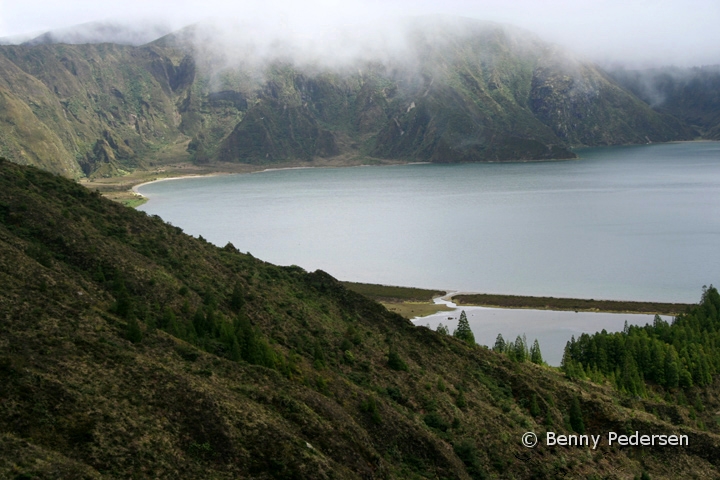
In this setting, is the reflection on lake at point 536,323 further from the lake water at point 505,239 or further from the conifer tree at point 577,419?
the conifer tree at point 577,419

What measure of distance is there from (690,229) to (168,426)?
128 metres

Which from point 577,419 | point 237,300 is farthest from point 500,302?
point 237,300

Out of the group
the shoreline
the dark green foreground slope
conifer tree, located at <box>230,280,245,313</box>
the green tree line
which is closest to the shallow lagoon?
the shoreline

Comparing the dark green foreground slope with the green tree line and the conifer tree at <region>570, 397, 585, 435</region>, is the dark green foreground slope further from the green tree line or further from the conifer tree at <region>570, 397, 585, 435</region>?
the green tree line

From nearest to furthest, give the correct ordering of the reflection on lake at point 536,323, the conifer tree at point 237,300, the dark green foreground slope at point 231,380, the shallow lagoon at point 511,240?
the dark green foreground slope at point 231,380
the conifer tree at point 237,300
the reflection on lake at point 536,323
the shallow lagoon at point 511,240

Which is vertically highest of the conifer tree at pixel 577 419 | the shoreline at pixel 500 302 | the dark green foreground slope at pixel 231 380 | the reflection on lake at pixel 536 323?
the dark green foreground slope at pixel 231 380

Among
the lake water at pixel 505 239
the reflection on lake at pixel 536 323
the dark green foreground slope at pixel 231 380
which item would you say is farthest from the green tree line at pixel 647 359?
the lake water at pixel 505 239

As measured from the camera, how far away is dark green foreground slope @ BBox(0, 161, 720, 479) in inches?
931

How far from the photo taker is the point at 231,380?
29859 millimetres

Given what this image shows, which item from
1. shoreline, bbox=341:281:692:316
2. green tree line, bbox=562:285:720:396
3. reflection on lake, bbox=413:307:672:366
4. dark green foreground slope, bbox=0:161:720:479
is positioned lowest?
reflection on lake, bbox=413:307:672:366

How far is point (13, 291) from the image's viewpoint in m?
28.9

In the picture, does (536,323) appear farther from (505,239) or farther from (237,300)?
(505,239)

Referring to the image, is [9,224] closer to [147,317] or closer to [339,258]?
[147,317]

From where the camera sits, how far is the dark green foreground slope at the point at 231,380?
931 inches
